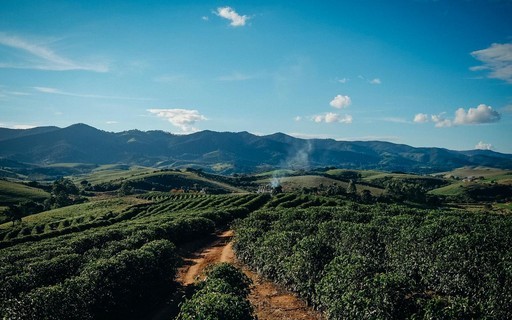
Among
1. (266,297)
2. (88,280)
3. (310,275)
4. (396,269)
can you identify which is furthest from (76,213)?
(396,269)

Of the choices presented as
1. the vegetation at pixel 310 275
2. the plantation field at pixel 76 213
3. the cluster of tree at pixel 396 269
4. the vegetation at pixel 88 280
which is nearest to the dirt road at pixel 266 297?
the vegetation at pixel 310 275

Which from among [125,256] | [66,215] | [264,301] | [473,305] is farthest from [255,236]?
[66,215]

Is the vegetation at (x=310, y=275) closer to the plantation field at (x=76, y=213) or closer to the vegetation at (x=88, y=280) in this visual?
the vegetation at (x=88, y=280)

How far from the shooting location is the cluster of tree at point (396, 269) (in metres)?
21.7

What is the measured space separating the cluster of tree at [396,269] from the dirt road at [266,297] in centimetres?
116

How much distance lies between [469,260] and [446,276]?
7.49 feet

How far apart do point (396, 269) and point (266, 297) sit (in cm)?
1364

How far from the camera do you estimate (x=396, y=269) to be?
111ft

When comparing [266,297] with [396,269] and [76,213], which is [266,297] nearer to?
[396,269]

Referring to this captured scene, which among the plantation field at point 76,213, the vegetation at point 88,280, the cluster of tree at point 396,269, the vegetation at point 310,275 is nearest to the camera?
the cluster of tree at point 396,269

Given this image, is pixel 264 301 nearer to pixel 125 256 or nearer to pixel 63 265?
pixel 125 256

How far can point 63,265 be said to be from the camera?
112ft

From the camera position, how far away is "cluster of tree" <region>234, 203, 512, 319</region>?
71.2 ft

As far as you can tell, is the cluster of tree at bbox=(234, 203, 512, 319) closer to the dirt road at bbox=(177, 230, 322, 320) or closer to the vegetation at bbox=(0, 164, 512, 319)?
the vegetation at bbox=(0, 164, 512, 319)
